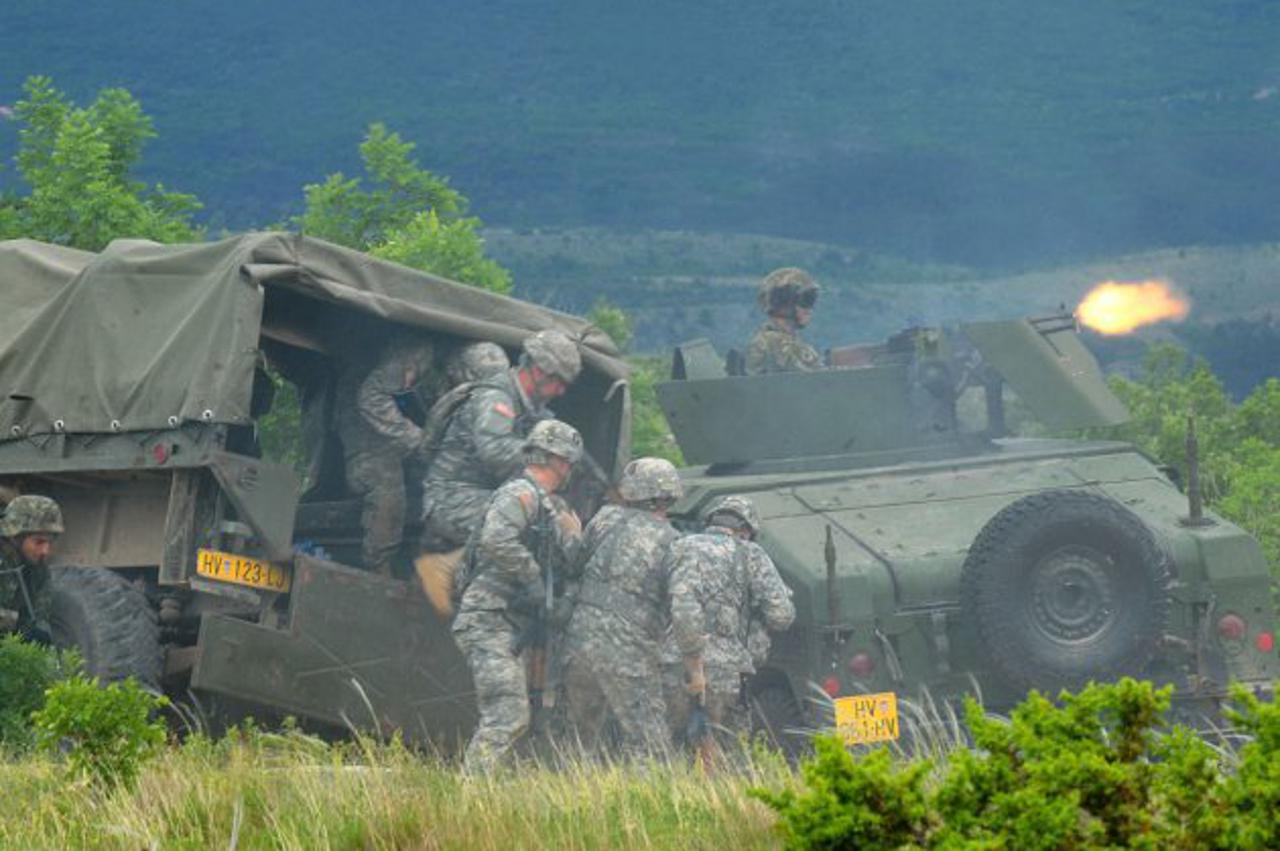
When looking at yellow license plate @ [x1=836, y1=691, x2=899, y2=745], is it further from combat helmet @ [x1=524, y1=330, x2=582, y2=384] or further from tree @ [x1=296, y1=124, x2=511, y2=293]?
tree @ [x1=296, y1=124, x2=511, y2=293]

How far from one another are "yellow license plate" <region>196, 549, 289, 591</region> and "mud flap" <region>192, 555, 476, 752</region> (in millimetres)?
113

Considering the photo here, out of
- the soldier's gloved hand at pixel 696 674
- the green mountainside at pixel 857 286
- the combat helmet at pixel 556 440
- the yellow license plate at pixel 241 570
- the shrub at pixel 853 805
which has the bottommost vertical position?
the shrub at pixel 853 805

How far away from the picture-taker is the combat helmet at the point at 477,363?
12.8 meters

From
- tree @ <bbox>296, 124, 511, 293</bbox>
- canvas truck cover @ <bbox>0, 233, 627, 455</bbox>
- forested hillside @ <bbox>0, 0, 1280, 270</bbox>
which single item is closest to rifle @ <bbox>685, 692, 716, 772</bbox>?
canvas truck cover @ <bbox>0, 233, 627, 455</bbox>

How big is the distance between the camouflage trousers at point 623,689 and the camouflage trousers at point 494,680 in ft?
1.23

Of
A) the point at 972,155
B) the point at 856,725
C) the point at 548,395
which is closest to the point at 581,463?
the point at 548,395

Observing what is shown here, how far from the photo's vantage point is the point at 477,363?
1285 cm

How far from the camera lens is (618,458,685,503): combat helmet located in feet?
39.5

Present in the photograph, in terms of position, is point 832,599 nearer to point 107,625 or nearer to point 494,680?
point 494,680

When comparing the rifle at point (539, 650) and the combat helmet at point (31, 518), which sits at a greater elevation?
the combat helmet at point (31, 518)

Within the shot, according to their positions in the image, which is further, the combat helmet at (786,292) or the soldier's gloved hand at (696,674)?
the combat helmet at (786,292)

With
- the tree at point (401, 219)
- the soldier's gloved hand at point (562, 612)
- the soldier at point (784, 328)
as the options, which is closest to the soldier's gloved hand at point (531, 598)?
the soldier's gloved hand at point (562, 612)

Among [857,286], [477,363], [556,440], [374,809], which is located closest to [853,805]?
[374,809]

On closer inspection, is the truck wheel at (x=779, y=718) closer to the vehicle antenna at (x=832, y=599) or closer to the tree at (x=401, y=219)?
the vehicle antenna at (x=832, y=599)
